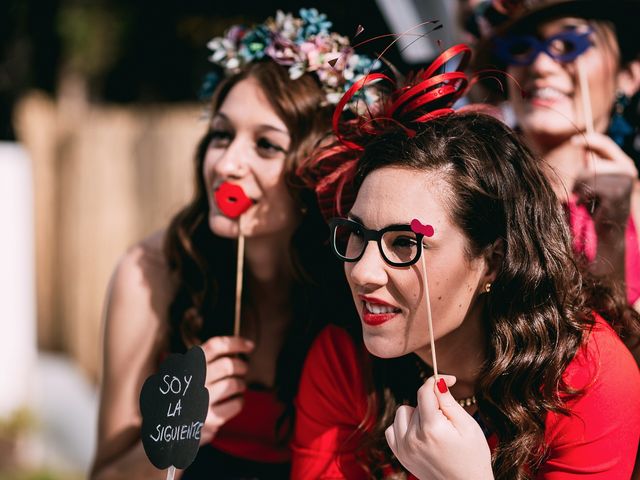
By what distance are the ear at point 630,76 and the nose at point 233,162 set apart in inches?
56.4

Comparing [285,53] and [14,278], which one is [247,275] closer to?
[285,53]

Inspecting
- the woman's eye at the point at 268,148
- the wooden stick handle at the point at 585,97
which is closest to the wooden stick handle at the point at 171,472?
the woman's eye at the point at 268,148

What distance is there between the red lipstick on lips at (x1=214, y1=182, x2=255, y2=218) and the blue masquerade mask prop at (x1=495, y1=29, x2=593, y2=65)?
1048 mm

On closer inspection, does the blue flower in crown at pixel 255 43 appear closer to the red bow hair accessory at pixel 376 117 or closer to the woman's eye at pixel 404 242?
the red bow hair accessory at pixel 376 117

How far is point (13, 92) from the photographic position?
327 inches

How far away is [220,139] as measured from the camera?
2.76 metres

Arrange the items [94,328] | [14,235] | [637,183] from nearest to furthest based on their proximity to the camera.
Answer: [637,183]
[14,235]
[94,328]

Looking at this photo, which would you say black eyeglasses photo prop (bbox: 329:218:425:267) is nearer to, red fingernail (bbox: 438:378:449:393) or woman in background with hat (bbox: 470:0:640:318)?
red fingernail (bbox: 438:378:449:393)

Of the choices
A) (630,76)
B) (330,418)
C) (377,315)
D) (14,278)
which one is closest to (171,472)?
(330,418)

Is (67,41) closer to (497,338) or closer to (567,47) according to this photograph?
(567,47)

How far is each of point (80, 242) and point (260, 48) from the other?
5101 millimetres

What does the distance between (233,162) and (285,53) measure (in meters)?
0.42

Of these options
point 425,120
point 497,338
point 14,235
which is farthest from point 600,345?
point 14,235

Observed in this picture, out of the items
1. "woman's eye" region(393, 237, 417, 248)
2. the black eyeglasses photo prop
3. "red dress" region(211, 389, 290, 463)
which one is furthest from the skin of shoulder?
"woman's eye" region(393, 237, 417, 248)
